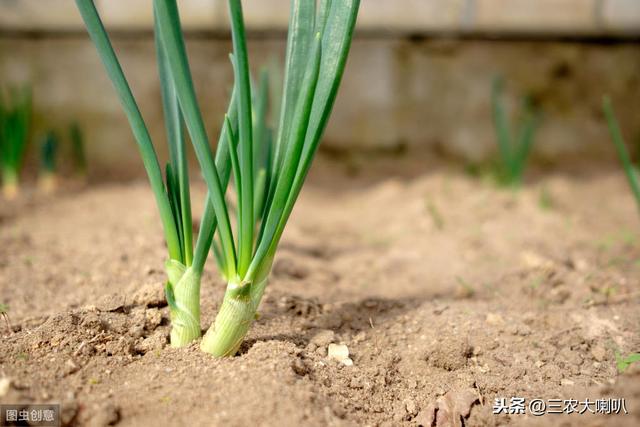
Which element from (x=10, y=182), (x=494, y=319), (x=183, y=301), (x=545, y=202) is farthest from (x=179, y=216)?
(x=10, y=182)

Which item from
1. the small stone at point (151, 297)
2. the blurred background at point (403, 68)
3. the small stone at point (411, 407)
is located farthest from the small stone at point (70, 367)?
the blurred background at point (403, 68)

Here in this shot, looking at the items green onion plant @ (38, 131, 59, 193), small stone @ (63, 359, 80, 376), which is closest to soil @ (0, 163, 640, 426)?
small stone @ (63, 359, 80, 376)

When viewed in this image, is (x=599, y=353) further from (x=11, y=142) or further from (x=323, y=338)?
(x=11, y=142)

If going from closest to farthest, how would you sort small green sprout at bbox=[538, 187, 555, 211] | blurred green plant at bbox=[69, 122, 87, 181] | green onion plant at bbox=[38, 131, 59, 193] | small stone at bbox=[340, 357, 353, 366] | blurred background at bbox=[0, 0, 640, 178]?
small stone at bbox=[340, 357, 353, 366]
small green sprout at bbox=[538, 187, 555, 211]
green onion plant at bbox=[38, 131, 59, 193]
blurred green plant at bbox=[69, 122, 87, 181]
blurred background at bbox=[0, 0, 640, 178]

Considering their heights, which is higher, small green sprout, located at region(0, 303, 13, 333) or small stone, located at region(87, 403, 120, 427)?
small stone, located at region(87, 403, 120, 427)

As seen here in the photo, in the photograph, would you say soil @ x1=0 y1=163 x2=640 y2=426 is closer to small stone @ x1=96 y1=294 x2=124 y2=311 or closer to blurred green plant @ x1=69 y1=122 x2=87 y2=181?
small stone @ x1=96 y1=294 x2=124 y2=311

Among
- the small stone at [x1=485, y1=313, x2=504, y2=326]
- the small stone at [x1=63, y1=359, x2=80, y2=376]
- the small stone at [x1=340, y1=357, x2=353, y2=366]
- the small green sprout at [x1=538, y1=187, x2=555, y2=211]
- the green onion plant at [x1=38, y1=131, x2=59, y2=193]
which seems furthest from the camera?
the green onion plant at [x1=38, y1=131, x2=59, y2=193]

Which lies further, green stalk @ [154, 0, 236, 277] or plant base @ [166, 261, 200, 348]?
plant base @ [166, 261, 200, 348]

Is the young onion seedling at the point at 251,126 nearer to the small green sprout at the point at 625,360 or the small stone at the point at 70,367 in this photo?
the small stone at the point at 70,367
